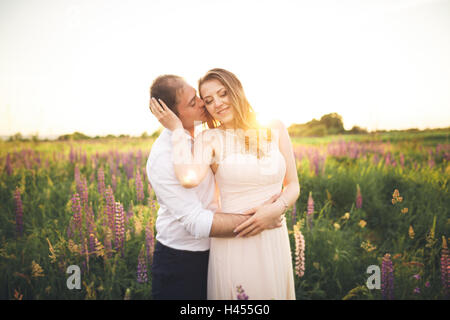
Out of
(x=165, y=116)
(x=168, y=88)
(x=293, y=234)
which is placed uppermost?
(x=168, y=88)

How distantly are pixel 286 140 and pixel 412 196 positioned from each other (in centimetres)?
374

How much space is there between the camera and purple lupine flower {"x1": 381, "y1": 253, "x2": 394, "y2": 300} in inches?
93.4

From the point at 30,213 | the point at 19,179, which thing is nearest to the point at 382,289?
the point at 30,213

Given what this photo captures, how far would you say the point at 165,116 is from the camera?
203cm

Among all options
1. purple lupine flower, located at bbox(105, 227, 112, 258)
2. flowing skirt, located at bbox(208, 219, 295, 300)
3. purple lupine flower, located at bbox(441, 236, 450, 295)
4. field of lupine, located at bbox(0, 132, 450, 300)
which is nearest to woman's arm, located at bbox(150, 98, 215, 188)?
flowing skirt, located at bbox(208, 219, 295, 300)

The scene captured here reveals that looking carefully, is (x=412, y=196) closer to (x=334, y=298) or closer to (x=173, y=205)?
(x=334, y=298)

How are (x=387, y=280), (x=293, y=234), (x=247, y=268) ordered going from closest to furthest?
(x=247, y=268) → (x=387, y=280) → (x=293, y=234)

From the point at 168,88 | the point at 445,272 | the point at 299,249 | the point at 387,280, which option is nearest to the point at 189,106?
the point at 168,88

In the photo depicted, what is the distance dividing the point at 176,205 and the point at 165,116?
0.74 meters

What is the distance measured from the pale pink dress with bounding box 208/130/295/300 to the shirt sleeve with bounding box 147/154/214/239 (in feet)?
1.04

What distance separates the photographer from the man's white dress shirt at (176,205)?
182 cm

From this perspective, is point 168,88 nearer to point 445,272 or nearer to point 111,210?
point 111,210

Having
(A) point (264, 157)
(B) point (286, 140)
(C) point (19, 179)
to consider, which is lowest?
(C) point (19, 179)

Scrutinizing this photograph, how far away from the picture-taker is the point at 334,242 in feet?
10.5
